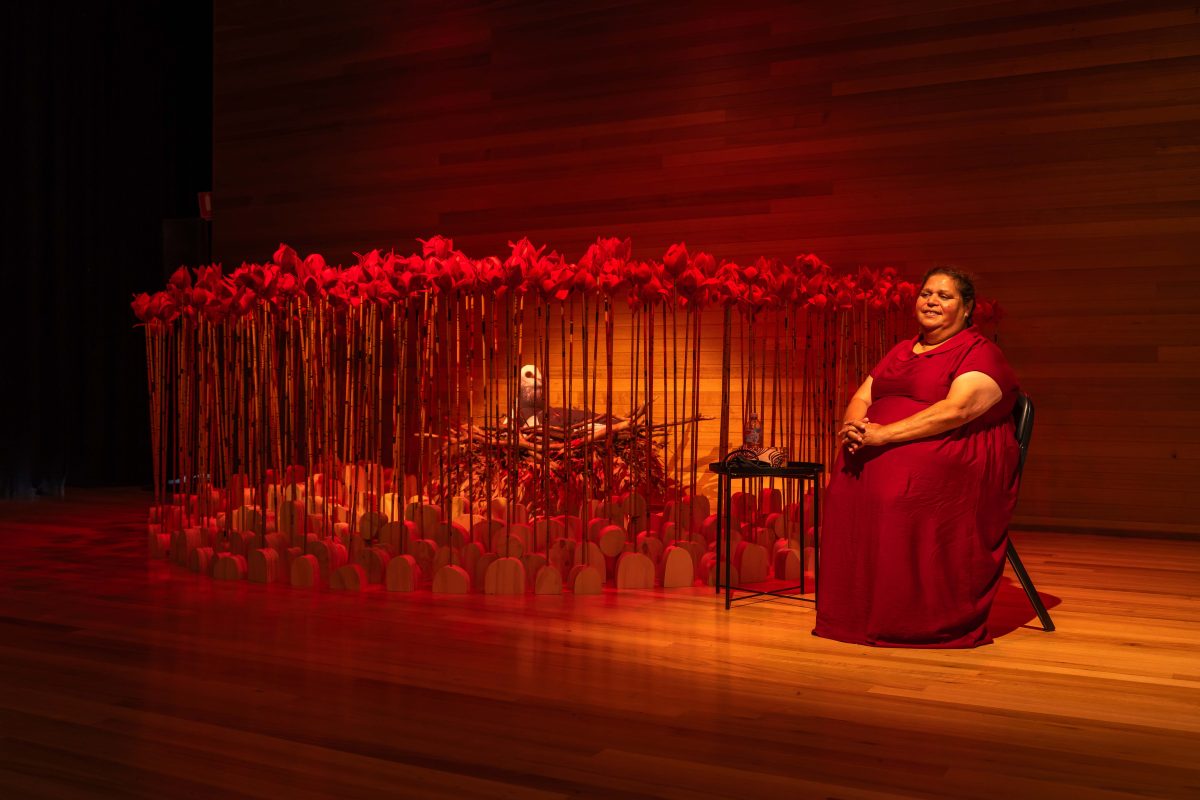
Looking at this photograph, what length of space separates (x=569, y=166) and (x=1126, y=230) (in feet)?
8.53

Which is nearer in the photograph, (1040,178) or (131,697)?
(131,697)

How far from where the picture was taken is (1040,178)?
5109mm

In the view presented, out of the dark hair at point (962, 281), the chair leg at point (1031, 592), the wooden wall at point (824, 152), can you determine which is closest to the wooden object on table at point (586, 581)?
the chair leg at point (1031, 592)

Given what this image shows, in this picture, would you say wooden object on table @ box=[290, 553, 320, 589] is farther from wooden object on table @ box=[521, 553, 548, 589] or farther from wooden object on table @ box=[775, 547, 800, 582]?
wooden object on table @ box=[775, 547, 800, 582]

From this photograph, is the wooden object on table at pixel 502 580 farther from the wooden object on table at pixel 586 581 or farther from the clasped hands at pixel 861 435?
the clasped hands at pixel 861 435

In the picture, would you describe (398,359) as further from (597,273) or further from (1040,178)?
(1040,178)

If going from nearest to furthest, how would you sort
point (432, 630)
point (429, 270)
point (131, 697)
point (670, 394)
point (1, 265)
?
point (131, 697) → point (432, 630) → point (429, 270) → point (670, 394) → point (1, 265)

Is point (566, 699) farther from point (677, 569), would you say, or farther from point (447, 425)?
point (447, 425)

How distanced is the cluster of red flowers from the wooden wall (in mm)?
1314

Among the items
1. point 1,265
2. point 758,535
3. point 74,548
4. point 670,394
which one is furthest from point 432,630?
point 1,265

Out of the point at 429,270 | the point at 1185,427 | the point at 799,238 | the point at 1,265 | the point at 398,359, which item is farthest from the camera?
the point at 1,265

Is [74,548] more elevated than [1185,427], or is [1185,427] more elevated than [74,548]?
[1185,427]

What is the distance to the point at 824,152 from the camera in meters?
5.54

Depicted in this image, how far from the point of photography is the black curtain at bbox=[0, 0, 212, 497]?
6.44 metres
